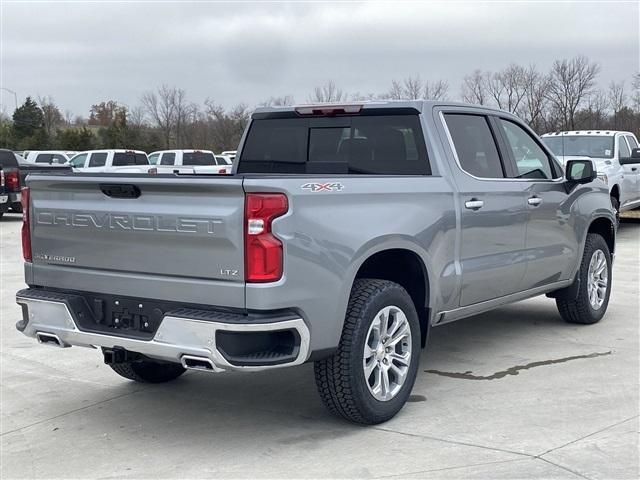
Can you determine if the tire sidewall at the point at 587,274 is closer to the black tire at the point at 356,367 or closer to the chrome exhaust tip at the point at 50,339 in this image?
the black tire at the point at 356,367

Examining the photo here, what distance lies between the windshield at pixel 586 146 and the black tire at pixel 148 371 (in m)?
10.6

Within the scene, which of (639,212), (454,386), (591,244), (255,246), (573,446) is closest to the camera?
(255,246)

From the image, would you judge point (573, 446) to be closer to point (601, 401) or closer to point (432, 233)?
point (601, 401)

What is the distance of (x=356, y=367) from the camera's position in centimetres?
486

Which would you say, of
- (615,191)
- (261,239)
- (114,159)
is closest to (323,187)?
(261,239)

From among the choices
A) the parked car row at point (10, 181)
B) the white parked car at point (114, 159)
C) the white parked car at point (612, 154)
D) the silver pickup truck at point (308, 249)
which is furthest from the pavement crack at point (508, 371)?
the white parked car at point (114, 159)

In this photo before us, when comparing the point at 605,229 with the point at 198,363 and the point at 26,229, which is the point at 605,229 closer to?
the point at 198,363

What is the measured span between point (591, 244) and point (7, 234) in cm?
1360

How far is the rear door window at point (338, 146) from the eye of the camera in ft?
19.5

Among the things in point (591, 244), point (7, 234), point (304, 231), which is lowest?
point (7, 234)

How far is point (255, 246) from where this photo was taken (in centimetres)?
437

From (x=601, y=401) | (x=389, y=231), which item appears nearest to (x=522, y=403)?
(x=601, y=401)

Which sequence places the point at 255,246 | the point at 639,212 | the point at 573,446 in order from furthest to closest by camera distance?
the point at 639,212 → the point at 573,446 → the point at 255,246

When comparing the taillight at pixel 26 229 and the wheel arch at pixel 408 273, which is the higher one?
the taillight at pixel 26 229
